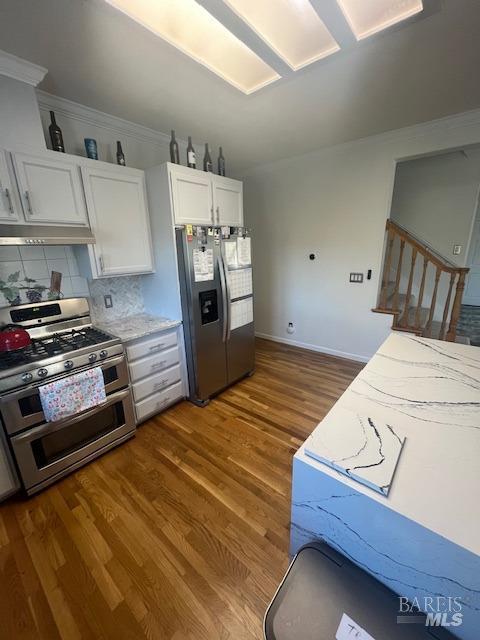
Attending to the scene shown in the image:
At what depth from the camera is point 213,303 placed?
8.14 feet

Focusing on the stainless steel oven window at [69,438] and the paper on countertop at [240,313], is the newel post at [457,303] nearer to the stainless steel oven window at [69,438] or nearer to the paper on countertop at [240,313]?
the paper on countertop at [240,313]

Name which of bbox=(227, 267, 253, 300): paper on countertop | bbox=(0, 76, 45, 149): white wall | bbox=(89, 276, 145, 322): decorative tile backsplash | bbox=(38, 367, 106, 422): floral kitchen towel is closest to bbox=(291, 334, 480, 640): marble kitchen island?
bbox=(38, 367, 106, 422): floral kitchen towel

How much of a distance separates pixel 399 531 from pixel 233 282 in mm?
2202

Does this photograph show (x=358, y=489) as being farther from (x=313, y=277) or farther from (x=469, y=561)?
(x=313, y=277)

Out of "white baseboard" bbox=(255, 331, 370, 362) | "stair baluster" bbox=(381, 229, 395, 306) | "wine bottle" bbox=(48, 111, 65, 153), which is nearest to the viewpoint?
"wine bottle" bbox=(48, 111, 65, 153)

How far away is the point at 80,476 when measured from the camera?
180 centimetres

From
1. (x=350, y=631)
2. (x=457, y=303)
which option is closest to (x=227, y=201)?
(x=457, y=303)

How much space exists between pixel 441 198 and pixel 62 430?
202 inches

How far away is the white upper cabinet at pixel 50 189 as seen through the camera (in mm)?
1667

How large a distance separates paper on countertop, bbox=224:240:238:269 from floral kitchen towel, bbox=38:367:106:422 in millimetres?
1453

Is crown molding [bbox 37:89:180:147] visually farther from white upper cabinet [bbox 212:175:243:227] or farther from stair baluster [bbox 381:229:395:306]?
stair baluster [bbox 381:229:395:306]

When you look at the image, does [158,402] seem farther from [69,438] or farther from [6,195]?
[6,195]

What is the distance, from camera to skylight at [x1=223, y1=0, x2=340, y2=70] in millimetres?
1278

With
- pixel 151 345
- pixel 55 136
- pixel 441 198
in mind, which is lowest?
pixel 151 345
